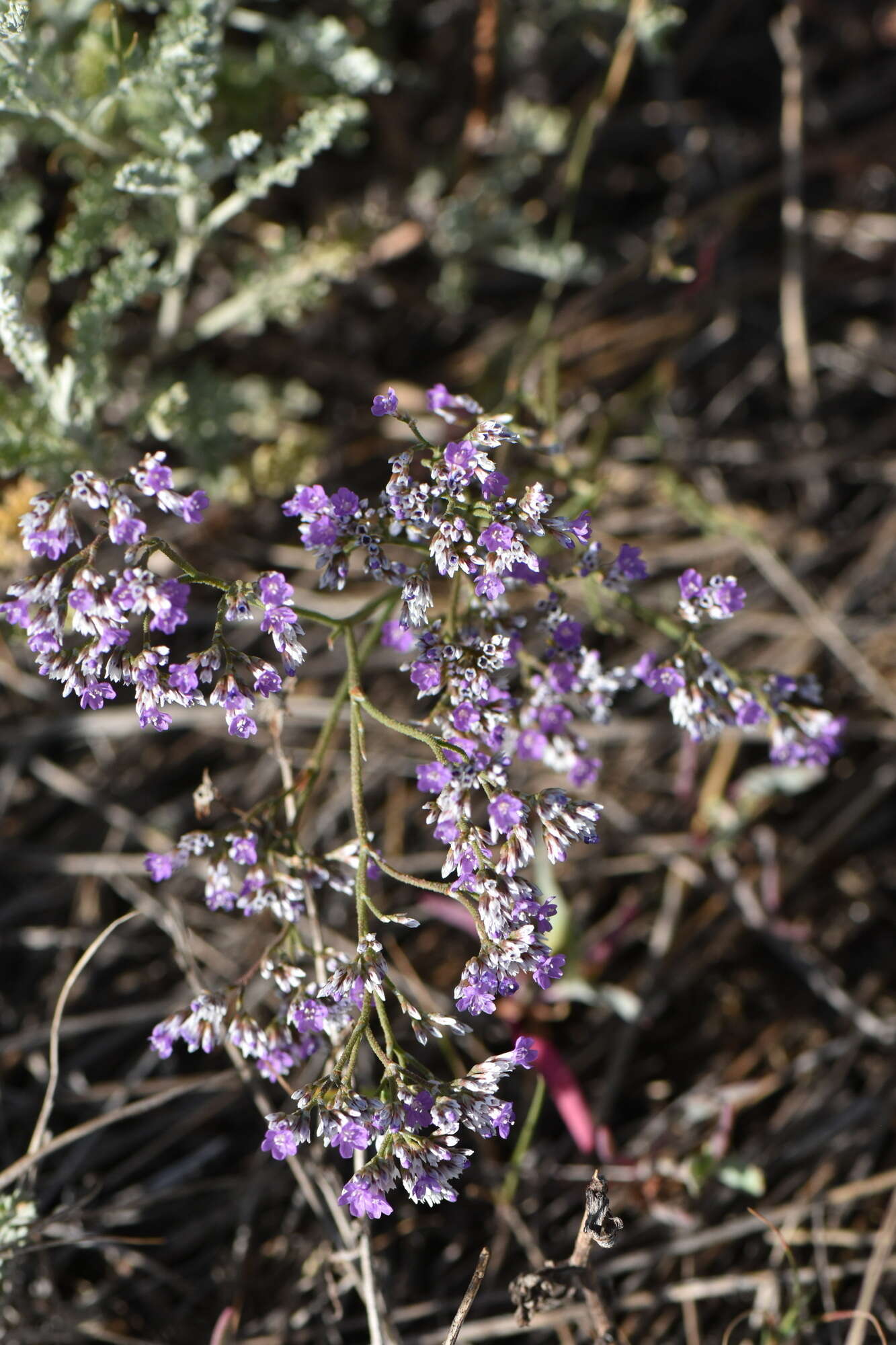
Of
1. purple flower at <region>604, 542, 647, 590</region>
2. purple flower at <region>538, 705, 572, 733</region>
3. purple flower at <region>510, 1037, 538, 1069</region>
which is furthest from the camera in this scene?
purple flower at <region>538, 705, 572, 733</region>

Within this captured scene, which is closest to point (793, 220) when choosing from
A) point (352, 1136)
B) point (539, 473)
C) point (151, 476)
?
point (539, 473)

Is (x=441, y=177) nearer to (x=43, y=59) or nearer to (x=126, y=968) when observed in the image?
(x=43, y=59)

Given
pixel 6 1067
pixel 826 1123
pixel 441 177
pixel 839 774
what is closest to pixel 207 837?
pixel 6 1067

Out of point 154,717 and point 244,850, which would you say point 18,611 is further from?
point 244,850

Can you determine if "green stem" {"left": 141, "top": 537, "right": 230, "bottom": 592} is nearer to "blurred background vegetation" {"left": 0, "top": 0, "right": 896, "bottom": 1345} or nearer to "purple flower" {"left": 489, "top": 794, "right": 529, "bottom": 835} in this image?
"purple flower" {"left": 489, "top": 794, "right": 529, "bottom": 835}

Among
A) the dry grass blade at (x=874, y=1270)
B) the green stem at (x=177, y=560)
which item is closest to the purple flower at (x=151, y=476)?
the green stem at (x=177, y=560)

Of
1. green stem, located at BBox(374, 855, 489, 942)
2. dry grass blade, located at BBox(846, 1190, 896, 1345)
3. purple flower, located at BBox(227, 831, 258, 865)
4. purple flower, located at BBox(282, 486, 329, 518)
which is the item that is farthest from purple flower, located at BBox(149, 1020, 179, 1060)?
dry grass blade, located at BBox(846, 1190, 896, 1345)

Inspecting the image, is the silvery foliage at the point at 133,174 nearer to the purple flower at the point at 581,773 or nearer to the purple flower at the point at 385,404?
the purple flower at the point at 385,404
